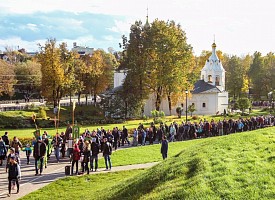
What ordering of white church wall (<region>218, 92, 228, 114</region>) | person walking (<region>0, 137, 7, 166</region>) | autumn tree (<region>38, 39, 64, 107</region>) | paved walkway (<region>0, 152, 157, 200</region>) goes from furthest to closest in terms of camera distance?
white church wall (<region>218, 92, 228, 114</region>), autumn tree (<region>38, 39, 64, 107</region>), person walking (<region>0, 137, 7, 166</region>), paved walkway (<region>0, 152, 157, 200</region>)

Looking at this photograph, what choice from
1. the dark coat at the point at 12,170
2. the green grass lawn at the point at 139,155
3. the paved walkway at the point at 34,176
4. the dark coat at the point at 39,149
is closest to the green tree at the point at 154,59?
the green grass lawn at the point at 139,155

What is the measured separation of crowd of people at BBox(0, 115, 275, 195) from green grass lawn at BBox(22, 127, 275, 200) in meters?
4.27

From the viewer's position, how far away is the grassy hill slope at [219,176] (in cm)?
916

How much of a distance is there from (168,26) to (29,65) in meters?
37.5

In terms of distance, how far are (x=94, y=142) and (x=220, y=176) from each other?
34.1ft

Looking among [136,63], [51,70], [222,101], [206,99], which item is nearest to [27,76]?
[51,70]

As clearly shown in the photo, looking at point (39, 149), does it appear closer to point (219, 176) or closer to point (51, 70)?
point (219, 176)

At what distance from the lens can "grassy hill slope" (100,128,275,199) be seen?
9.16 meters

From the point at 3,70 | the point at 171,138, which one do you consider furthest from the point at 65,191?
the point at 3,70

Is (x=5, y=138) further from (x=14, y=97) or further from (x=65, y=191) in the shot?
(x=14, y=97)

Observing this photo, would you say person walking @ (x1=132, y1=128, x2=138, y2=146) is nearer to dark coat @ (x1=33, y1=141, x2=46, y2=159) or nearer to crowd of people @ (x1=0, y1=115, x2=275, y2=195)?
crowd of people @ (x1=0, y1=115, x2=275, y2=195)

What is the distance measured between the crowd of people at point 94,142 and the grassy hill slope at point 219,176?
16.9 feet

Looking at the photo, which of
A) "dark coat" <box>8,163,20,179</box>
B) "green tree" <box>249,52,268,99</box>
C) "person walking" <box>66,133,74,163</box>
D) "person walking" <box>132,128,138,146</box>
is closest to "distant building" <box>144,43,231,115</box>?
"green tree" <box>249,52,268,99</box>

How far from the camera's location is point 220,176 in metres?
9.96
